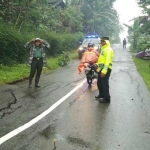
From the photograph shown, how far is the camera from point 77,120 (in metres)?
6.60

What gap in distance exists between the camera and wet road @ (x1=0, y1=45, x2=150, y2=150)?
16.7 feet

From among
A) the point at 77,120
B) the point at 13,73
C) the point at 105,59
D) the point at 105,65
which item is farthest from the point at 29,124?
the point at 13,73

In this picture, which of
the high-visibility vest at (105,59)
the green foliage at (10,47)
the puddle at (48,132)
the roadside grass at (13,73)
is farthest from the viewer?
the green foliage at (10,47)

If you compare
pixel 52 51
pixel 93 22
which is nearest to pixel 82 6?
pixel 93 22

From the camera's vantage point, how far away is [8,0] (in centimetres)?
1938

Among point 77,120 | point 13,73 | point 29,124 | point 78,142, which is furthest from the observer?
Result: point 13,73

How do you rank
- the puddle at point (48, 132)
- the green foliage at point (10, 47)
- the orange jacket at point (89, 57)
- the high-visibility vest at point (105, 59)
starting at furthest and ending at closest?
the green foliage at point (10, 47), the orange jacket at point (89, 57), the high-visibility vest at point (105, 59), the puddle at point (48, 132)

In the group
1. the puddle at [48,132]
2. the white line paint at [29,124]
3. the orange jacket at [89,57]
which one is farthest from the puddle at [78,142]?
the orange jacket at [89,57]

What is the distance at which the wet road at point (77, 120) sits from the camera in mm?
5102

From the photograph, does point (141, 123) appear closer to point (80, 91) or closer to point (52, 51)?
point (80, 91)

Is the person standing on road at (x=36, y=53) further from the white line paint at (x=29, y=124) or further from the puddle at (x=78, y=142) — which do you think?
the puddle at (x=78, y=142)

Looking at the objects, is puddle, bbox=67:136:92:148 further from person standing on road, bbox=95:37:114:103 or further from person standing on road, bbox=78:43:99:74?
person standing on road, bbox=78:43:99:74

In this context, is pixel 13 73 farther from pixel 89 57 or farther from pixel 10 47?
pixel 89 57

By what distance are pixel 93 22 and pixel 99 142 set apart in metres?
42.3
